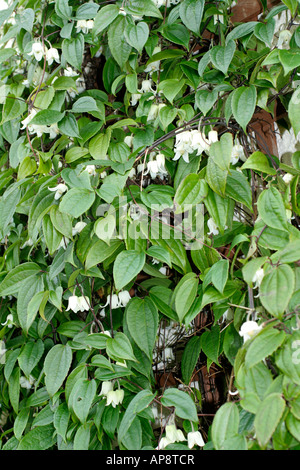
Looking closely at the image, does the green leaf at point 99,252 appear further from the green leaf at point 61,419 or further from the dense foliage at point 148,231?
the green leaf at point 61,419

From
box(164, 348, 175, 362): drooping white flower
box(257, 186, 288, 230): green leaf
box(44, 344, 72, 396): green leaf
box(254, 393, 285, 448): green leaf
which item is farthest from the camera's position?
box(164, 348, 175, 362): drooping white flower

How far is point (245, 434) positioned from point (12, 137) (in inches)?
36.1

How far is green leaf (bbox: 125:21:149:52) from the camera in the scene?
99 centimetres

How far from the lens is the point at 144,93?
3.78 ft

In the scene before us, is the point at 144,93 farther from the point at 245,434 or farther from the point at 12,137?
the point at 245,434

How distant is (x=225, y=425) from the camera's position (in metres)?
0.70

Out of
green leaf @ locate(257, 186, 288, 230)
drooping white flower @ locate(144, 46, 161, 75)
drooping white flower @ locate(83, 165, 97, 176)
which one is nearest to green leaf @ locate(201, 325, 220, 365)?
green leaf @ locate(257, 186, 288, 230)

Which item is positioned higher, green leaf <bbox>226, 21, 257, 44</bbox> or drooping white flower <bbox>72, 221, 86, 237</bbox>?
green leaf <bbox>226, 21, 257, 44</bbox>

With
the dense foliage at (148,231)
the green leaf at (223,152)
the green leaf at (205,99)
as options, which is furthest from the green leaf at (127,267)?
the green leaf at (205,99)

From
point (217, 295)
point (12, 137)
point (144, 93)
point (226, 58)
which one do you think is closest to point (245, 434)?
point (217, 295)

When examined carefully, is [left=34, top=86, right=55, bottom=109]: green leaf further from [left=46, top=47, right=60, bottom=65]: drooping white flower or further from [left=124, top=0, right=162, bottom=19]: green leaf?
[left=124, top=0, right=162, bottom=19]: green leaf

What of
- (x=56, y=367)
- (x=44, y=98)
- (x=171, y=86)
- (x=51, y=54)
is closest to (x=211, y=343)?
(x=56, y=367)

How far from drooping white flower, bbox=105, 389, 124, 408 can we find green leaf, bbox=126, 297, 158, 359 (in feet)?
0.32

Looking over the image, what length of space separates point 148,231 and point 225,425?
1.24 ft
